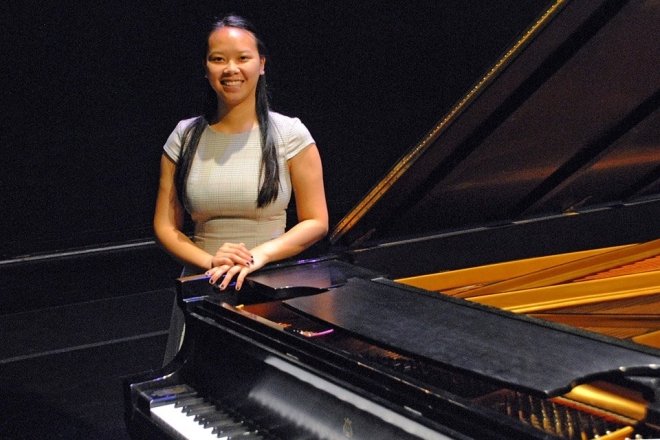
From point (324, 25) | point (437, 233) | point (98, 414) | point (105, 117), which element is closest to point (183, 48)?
point (105, 117)

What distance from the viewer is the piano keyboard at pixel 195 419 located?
6.53 feet

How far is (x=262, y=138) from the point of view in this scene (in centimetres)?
263

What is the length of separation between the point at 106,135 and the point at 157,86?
39 cm

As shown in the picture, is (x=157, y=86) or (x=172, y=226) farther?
(x=157, y=86)

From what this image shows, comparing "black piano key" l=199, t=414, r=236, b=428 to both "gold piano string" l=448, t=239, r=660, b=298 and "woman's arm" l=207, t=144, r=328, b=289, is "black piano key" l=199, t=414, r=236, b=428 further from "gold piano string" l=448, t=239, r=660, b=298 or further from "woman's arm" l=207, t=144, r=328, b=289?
"gold piano string" l=448, t=239, r=660, b=298

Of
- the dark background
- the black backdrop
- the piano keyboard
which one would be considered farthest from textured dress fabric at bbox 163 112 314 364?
the black backdrop

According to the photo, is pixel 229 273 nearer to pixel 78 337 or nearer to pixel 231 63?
pixel 231 63

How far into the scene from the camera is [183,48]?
5.21 metres

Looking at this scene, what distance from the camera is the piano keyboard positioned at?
1990mm

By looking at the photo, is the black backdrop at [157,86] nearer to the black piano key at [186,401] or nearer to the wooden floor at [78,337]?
the wooden floor at [78,337]

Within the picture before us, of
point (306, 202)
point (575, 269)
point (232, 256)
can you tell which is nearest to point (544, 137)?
point (575, 269)

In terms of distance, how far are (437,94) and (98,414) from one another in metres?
3.12

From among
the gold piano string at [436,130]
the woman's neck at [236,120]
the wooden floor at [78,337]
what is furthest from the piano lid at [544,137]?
the wooden floor at [78,337]

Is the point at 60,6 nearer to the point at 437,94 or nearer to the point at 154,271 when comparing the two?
the point at 154,271
